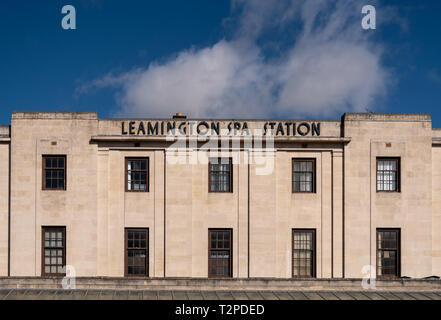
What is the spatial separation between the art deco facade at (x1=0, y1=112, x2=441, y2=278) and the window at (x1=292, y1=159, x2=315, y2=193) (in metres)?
0.06

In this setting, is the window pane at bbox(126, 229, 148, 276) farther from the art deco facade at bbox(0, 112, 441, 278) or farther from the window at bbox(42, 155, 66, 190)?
the window at bbox(42, 155, 66, 190)

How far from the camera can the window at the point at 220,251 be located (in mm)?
22203

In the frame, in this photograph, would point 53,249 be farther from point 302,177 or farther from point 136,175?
point 302,177

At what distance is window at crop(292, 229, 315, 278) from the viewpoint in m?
22.5

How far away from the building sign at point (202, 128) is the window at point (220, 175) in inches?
62.0

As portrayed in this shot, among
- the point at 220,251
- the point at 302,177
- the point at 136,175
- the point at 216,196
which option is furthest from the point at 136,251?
the point at 302,177

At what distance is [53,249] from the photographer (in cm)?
2198

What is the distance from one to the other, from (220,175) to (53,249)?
10037 millimetres

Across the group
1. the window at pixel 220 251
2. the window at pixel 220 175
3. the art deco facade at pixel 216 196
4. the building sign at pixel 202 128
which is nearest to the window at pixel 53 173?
the art deco facade at pixel 216 196

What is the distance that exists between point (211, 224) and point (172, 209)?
7.58ft

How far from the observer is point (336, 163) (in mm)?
22531

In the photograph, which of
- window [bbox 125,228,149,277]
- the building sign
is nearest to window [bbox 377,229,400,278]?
the building sign

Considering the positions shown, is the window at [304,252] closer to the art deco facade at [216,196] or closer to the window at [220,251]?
the art deco facade at [216,196]

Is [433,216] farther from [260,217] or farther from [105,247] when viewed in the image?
[105,247]
